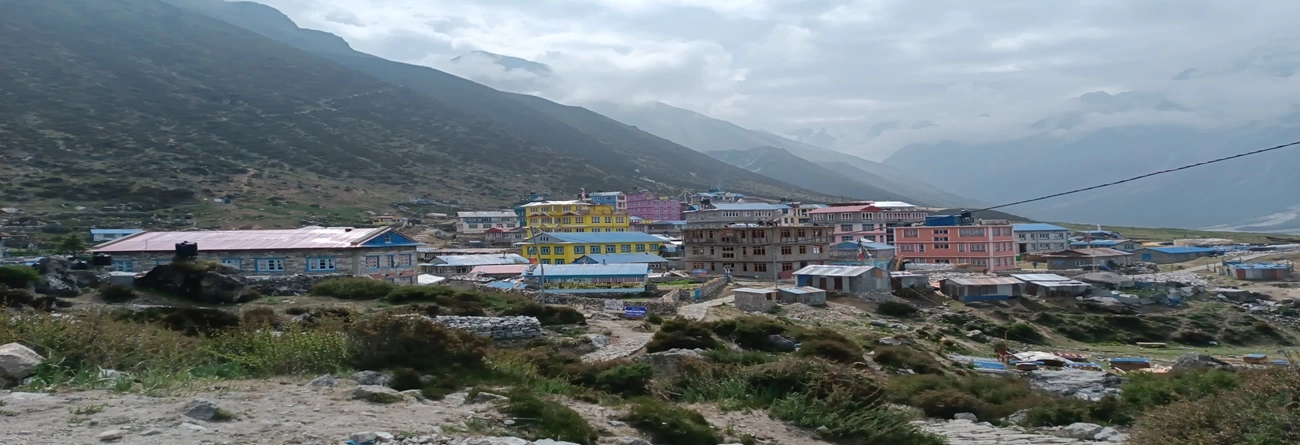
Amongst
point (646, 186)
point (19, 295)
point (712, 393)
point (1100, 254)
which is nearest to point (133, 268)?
point (19, 295)

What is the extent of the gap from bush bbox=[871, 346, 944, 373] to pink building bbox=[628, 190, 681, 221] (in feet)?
309

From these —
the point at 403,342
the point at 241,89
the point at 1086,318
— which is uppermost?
the point at 241,89

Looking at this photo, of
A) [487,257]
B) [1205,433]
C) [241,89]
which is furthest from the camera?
[241,89]

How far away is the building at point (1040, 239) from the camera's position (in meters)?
92.9

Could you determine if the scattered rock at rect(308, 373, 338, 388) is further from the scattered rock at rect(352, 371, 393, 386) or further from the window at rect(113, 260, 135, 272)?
the window at rect(113, 260, 135, 272)

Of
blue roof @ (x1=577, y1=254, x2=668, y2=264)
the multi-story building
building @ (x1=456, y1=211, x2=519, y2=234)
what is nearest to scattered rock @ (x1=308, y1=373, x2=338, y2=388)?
blue roof @ (x1=577, y1=254, x2=668, y2=264)

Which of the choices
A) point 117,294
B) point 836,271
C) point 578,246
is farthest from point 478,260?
point 117,294

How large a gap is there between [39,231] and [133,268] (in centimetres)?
3803

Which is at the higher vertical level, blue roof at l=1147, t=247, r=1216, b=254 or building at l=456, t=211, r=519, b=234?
building at l=456, t=211, r=519, b=234

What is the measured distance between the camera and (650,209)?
395 feet

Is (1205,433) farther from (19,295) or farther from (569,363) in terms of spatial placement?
(19,295)

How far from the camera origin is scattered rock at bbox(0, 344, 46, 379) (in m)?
10.2

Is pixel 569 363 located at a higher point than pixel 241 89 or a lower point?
lower

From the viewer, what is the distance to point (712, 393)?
1470 centimetres
